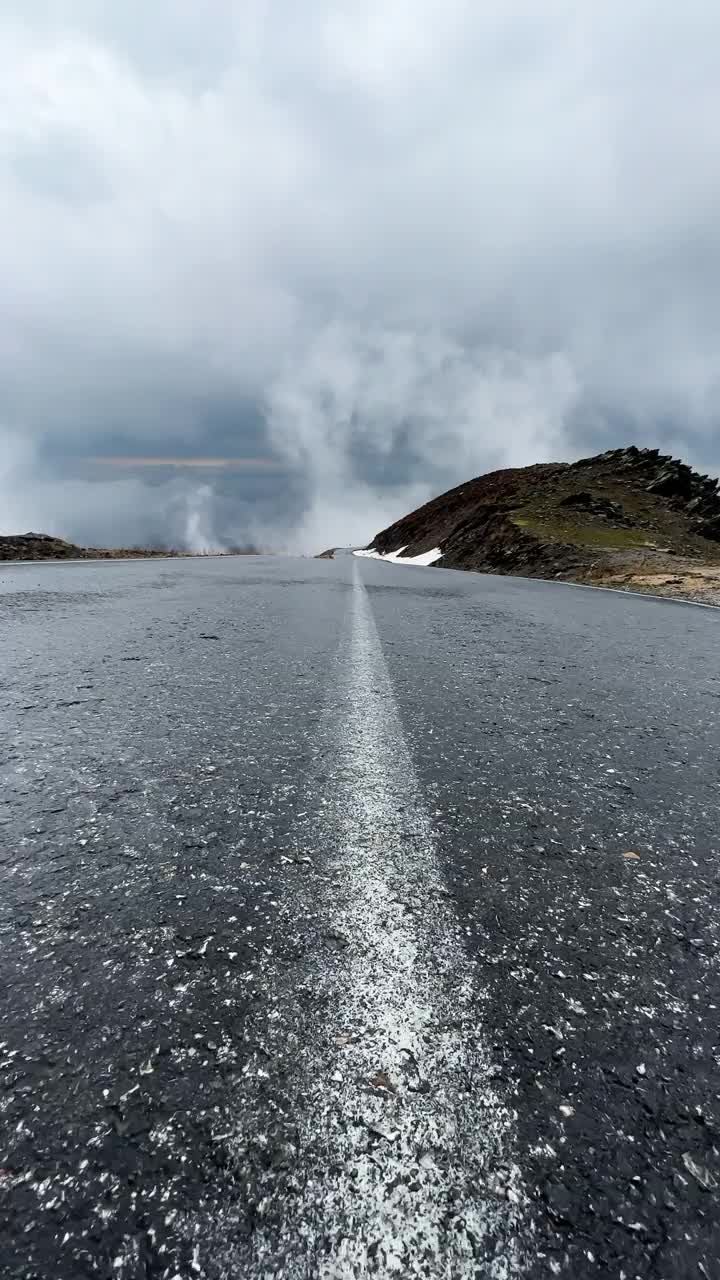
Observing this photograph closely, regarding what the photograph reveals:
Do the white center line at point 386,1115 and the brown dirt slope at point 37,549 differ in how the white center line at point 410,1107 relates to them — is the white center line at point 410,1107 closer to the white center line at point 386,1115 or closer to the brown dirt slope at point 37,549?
the white center line at point 386,1115

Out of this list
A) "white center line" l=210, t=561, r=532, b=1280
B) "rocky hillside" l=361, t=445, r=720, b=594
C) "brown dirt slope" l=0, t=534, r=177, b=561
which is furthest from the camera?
"rocky hillside" l=361, t=445, r=720, b=594

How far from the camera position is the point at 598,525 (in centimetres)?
3759

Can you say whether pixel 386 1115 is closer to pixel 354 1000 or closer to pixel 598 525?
pixel 354 1000

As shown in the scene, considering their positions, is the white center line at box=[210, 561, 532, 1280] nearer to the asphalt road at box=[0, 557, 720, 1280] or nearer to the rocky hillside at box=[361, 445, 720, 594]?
the asphalt road at box=[0, 557, 720, 1280]

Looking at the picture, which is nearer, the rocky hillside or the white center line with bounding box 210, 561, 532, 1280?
the white center line with bounding box 210, 561, 532, 1280

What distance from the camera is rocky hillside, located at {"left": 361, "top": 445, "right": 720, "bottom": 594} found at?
26.5 metres

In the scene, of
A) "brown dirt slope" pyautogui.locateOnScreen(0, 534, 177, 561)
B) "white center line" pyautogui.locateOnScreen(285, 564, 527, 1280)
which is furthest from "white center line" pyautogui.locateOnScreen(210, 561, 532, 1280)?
"brown dirt slope" pyautogui.locateOnScreen(0, 534, 177, 561)

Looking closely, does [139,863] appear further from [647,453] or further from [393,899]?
[647,453]

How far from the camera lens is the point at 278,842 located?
2.04m

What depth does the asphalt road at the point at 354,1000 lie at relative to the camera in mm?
891

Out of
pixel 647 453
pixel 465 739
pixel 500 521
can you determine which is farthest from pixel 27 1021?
pixel 647 453

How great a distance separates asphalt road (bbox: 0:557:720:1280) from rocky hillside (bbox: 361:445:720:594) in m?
17.2

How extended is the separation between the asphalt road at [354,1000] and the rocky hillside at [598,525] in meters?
17.2

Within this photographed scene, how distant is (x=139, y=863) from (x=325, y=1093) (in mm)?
1048
